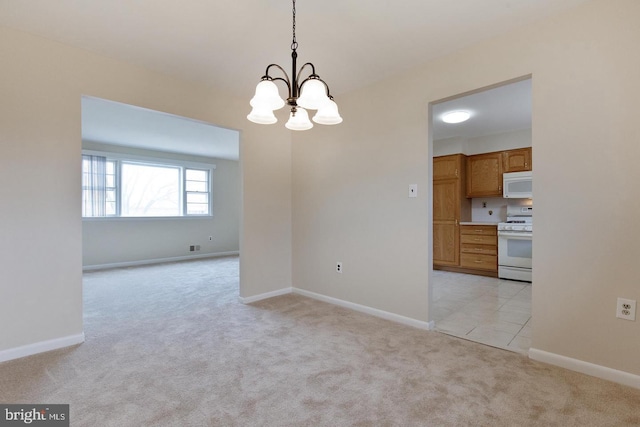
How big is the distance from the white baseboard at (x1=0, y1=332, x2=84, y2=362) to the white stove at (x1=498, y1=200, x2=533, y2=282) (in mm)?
5336

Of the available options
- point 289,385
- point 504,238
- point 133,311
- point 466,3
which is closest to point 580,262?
point 466,3

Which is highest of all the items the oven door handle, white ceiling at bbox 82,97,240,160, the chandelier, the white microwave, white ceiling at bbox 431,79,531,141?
white ceiling at bbox 431,79,531,141

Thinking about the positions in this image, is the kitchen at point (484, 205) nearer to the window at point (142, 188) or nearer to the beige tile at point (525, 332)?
the beige tile at point (525, 332)

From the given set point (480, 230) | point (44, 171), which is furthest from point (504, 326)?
point (44, 171)

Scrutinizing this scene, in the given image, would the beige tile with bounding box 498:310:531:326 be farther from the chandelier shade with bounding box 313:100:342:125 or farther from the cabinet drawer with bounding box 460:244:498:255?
the chandelier shade with bounding box 313:100:342:125

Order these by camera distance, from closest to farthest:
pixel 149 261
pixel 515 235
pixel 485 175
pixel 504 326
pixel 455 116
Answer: pixel 504 326, pixel 455 116, pixel 515 235, pixel 485 175, pixel 149 261

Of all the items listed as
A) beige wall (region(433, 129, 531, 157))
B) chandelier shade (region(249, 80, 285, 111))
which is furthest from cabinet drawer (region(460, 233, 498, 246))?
chandelier shade (region(249, 80, 285, 111))

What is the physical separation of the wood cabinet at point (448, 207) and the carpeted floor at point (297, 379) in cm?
304

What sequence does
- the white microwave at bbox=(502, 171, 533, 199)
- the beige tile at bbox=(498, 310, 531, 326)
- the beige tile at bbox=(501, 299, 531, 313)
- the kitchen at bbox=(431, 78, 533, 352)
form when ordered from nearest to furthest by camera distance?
1. the beige tile at bbox=(498, 310, 531, 326)
2. the beige tile at bbox=(501, 299, 531, 313)
3. the kitchen at bbox=(431, 78, 533, 352)
4. the white microwave at bbox=(502, 171, 533, 199)

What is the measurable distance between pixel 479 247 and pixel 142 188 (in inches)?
262

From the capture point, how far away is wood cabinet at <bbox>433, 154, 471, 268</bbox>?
5355 millimetres

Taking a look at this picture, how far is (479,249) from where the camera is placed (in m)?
5.10

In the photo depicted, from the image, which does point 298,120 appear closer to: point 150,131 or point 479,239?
point 150,131

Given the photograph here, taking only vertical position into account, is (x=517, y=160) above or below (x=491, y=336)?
above
